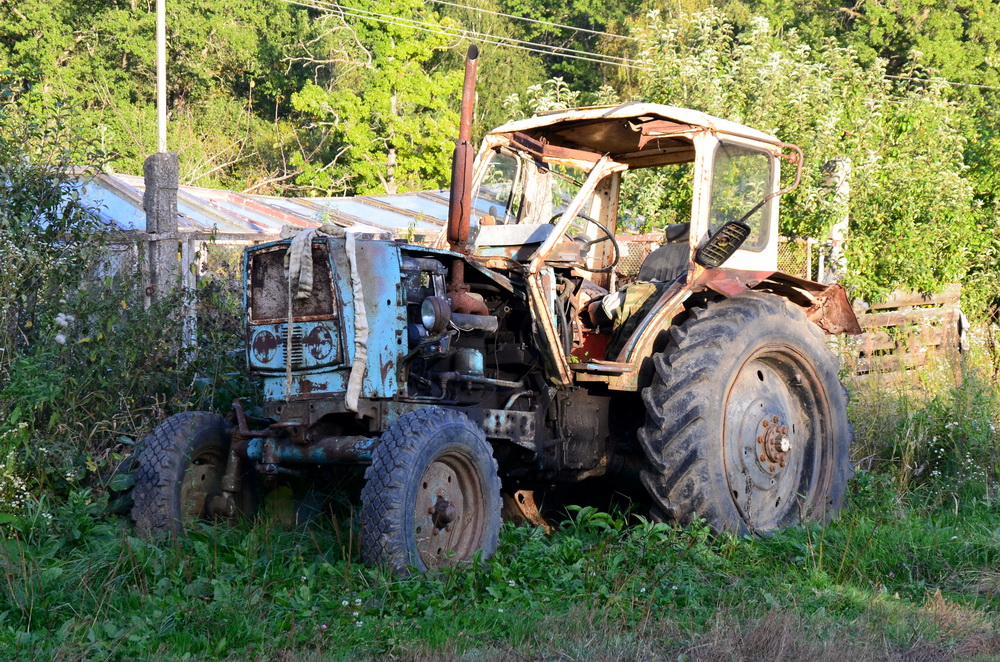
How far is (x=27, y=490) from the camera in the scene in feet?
18.8

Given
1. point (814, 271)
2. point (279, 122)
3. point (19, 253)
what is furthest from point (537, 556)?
point (279, 122)

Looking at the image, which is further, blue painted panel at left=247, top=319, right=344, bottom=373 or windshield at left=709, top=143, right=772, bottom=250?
windshield at left=709, top=143, right=772, bottom=250

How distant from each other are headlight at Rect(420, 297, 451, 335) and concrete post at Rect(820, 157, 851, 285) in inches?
257

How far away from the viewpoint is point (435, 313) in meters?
5.40

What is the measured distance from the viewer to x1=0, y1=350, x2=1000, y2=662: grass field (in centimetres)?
→ 416

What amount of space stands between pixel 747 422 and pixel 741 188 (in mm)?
1539

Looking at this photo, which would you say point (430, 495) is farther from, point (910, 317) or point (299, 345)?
point (910, 317)

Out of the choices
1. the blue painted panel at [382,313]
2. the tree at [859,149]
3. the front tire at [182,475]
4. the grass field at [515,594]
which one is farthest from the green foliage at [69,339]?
the tree at [859,149]

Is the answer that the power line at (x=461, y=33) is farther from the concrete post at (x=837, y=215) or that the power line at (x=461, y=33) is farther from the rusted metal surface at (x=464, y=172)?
the rusted metal surface at (x=464, y=172)

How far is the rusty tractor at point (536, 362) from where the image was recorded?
525cm

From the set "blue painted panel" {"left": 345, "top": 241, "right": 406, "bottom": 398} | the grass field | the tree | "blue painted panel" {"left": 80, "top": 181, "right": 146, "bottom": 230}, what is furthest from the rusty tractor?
"blue painted panel" {"left": 80, "top": 181, "right": 146, "bottom": 230}

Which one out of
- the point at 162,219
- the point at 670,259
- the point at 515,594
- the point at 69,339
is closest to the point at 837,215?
the point at 670,259

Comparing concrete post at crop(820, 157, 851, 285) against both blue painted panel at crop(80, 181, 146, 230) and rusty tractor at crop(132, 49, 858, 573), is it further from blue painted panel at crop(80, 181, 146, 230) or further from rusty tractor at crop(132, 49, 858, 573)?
blue painted panel at crop(80, 181, 146, 230)

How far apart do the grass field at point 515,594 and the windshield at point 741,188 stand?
196 centimetres
